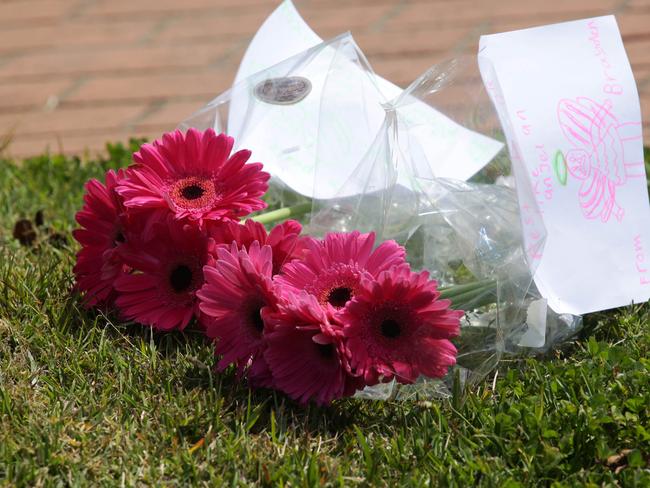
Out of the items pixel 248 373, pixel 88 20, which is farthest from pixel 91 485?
pixel 88 20

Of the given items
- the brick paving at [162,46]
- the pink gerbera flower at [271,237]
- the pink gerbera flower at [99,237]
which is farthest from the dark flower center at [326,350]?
the brick paving at [162,46]

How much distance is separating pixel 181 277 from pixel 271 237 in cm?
20

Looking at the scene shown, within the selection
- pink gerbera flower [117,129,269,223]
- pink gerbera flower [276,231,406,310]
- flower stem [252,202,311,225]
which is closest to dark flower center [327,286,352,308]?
pink gerbera flower [276,231,406,310]

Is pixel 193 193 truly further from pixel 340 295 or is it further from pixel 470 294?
pixel 470 294

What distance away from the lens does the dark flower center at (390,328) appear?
1.58 meters

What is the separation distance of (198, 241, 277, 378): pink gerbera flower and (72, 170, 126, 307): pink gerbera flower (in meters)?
0.29

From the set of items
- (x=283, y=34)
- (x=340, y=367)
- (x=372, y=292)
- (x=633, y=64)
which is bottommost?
(x=633, y=64)

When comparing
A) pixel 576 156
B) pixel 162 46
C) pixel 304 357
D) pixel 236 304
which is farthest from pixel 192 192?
pixel 162 46

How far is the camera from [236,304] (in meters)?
1.65

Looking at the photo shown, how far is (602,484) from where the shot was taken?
1.52 m

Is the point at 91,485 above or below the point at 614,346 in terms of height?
above

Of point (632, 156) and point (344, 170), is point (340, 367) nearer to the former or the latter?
→ point (344, 170)

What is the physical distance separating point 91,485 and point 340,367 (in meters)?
0.42

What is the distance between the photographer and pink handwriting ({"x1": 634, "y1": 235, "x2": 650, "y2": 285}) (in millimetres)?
1861
